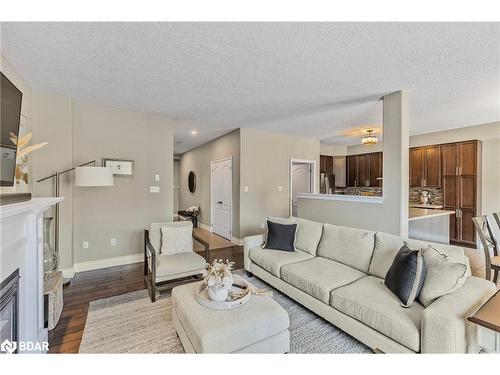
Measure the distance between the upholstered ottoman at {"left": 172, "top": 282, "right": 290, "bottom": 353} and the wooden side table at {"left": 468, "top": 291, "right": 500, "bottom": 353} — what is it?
1100mm

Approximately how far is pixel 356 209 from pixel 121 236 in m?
3.84

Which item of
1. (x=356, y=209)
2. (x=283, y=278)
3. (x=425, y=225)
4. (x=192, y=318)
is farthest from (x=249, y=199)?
(x=192, y=318)

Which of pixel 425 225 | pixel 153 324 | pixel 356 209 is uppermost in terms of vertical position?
pixel 356 209

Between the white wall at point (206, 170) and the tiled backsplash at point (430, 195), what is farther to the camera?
the tiled backsplash at point (430, 195)

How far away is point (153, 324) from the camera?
2197 mm

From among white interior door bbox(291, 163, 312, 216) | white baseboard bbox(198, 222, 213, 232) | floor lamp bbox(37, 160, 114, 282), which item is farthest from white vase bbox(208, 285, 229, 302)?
white interior door bbox(291, 163, 312, 216)

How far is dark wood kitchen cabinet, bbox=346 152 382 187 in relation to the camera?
6762 millimetres

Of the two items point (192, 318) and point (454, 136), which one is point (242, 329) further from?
point (454, 136)

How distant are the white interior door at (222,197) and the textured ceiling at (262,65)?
1918 mm

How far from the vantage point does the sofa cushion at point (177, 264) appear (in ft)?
9.02

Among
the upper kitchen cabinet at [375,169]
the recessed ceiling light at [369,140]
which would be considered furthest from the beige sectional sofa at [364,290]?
the upper kitchen cabinet at [375,169]

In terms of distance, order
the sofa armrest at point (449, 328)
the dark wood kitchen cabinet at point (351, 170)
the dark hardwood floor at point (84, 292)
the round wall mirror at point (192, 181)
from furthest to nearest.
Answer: the round wall mirror at point (192, 181) → the dark wood kitchen cabinet at point (351, 170) → the dark hardwood floor at point (84, 292) → the sofa armrest at point (449, 328)

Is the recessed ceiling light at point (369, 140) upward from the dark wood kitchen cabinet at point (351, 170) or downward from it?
upward

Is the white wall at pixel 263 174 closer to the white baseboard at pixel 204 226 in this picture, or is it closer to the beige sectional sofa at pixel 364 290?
the white baseboard at pixel 204 226
